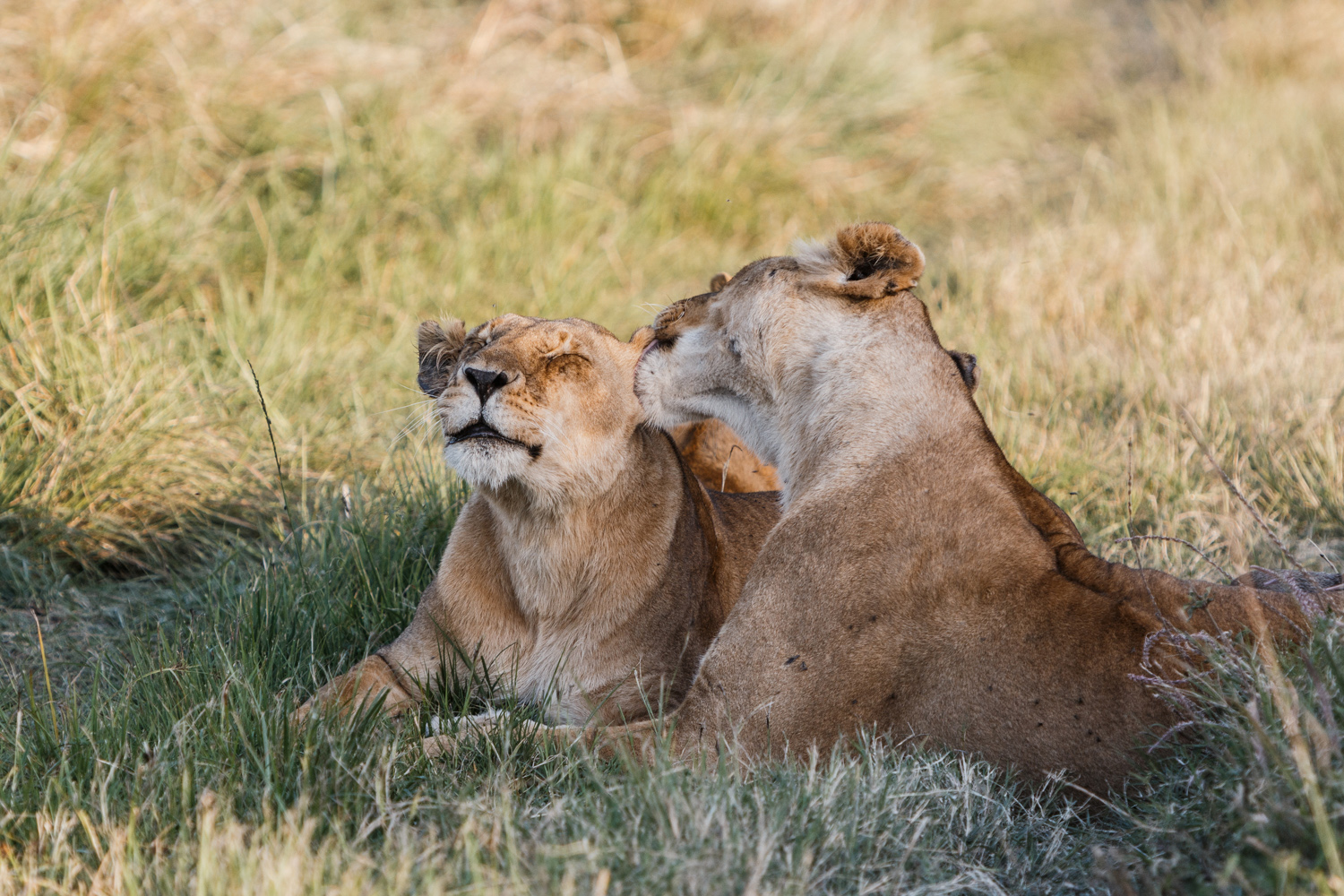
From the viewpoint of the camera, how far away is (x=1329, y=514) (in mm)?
4551

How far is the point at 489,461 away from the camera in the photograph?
311cm

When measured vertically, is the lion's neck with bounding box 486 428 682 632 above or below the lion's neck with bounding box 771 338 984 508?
below

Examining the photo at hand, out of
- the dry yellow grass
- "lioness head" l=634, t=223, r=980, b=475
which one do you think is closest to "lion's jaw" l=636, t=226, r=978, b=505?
"lioness head" l=634, t=223, r=980, b=475

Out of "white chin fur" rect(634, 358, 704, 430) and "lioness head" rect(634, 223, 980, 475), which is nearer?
"lioness head" rect(634, 223, 980, 475)

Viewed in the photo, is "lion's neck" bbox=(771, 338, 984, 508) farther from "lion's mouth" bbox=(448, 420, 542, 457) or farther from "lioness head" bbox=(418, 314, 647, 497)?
"lion's mouth" bbox=(448, 420, 542, 457)

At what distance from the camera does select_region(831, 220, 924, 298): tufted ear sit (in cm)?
317

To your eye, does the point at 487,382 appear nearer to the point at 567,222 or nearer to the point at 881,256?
the point at 881,256

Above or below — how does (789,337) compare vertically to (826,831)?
above

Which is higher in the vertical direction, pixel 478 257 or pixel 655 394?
pixel 655 394

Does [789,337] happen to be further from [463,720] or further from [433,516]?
[433,516]

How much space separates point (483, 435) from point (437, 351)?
1.84 ft

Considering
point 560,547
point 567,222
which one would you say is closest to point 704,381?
point 560,547

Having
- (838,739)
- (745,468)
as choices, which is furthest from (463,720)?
(745,468)

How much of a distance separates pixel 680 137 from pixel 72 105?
3.63m
